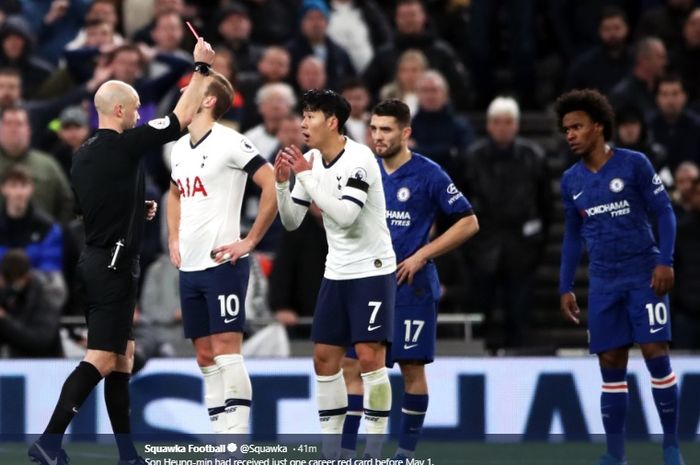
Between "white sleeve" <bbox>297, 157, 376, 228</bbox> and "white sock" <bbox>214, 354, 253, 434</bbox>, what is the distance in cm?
114

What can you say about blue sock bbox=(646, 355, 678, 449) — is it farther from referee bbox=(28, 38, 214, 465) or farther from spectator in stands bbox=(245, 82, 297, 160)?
spectator in stands bbox=(245, 82, 297, 160)

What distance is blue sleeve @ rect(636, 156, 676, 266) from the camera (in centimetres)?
1157

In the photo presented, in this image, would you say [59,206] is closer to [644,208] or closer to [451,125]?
[451,125]

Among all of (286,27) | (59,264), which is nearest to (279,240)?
(59,264)

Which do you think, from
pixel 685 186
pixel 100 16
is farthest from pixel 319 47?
pixel 685 186

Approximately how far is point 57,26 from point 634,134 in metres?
6.48

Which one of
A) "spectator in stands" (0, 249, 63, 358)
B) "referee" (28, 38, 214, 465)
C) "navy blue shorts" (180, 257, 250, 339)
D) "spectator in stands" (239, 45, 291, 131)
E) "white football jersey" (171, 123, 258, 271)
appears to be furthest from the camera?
"spectator in stands" (239, 45, 291, 131)

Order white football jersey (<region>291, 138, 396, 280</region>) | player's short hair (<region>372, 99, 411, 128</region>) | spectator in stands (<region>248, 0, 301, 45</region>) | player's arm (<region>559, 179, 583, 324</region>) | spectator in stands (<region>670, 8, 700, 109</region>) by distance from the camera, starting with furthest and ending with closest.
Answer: spectator in stands (<region>248, 0, 301, 45</region>) → spectator in stands (<region>670, 8, 700, 109</region>) → player's arm (<region>559, 179, 583, 324</region>) → player's short hair (<region>372, 99, 411, 128</region>) → white football jersey (<region>291, 138, 396, 280</region>)

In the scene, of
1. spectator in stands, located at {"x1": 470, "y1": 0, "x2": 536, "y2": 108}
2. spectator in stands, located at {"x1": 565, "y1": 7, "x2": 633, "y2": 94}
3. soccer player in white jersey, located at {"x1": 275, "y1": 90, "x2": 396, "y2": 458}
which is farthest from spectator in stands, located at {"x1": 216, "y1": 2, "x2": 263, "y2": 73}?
soccer player in white jersey, located at {"x1": 275, "y1": 90, "x2": 396, "y2": 458}

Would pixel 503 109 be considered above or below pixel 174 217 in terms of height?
above

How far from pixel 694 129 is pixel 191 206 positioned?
7085mm

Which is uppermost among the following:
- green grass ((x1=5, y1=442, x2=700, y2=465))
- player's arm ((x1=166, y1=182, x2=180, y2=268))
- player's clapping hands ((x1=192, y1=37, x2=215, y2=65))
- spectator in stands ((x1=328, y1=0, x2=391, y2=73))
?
spectator in stands ((x1=328, y1=0, x2=391, y2=73))

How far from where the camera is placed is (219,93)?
37.8 feet

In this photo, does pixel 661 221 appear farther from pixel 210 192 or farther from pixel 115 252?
pixel 115 252
